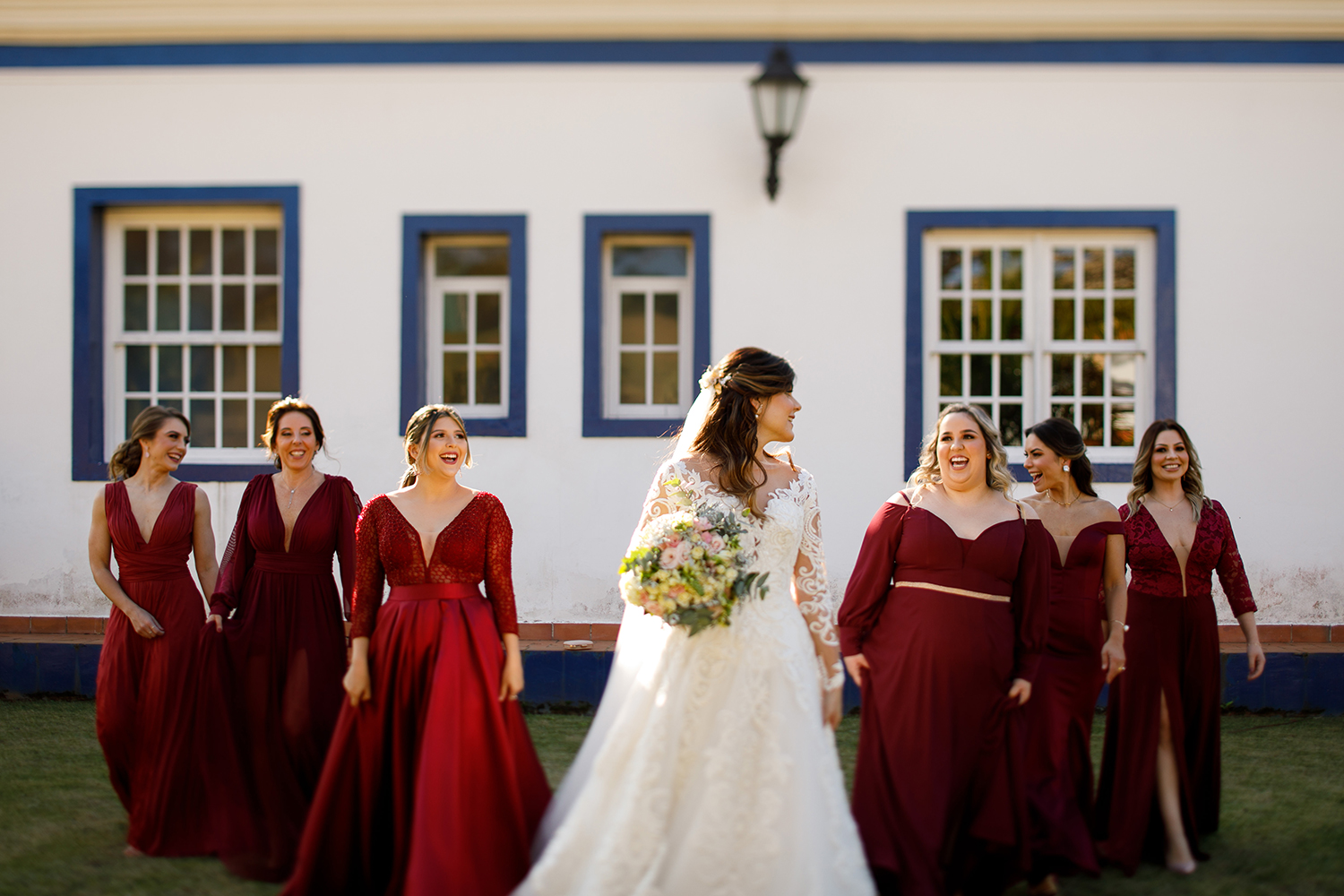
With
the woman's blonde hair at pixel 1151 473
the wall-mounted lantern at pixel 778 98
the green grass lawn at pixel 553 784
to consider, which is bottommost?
the green grass lawn at pixel 553 784

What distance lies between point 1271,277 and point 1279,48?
5.46ft

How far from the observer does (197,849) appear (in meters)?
4.52

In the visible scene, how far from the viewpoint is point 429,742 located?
374cm

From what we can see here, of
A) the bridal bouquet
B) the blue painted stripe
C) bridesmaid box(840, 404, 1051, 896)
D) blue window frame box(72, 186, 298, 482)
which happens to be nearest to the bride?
the bridal bouquet

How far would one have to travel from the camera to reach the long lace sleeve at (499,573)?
161 inches

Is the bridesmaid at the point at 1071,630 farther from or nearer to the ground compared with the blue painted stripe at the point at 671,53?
nearer to the ground

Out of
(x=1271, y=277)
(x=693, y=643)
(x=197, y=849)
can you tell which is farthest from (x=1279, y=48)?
(x=197, y=849)

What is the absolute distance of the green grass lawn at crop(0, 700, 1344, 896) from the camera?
4180 mm

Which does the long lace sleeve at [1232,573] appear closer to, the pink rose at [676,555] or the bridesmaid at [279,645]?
the pink rose at [676,555]

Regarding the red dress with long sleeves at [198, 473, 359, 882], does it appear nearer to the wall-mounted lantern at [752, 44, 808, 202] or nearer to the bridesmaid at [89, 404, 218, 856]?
the bridesmaid at [89, 404, 218, 856]

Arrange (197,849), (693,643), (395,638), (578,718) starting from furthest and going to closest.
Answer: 1. (578,718)
2. (197,849)
3. (395,638)
4. (693,643)

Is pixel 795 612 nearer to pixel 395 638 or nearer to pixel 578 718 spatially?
pixel 395 638

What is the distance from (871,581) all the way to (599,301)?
157 inches

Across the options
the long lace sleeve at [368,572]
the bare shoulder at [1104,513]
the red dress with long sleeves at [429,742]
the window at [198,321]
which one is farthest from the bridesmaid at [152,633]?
the bare shoulder at [1104,513]
